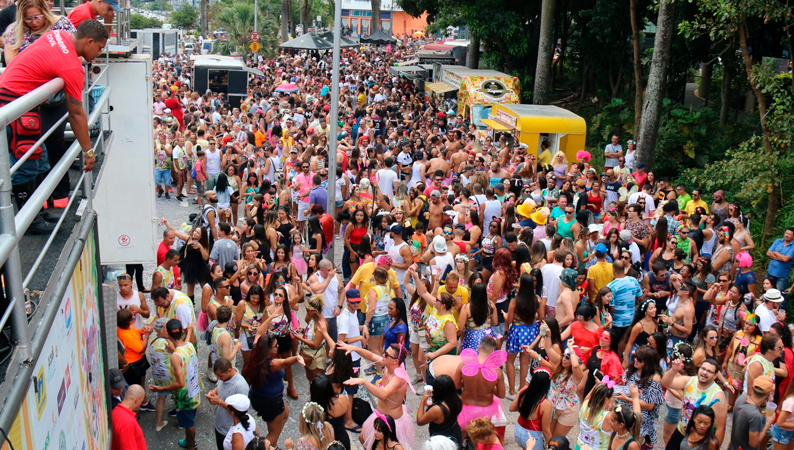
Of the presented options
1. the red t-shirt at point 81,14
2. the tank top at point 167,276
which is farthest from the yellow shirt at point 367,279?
the red t-shirt at point 81,14

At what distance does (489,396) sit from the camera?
22.5 ft

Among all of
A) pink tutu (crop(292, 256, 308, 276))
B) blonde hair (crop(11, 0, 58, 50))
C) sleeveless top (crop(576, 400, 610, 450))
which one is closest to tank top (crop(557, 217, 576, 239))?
pink tutu (crop(292, 256, 308, 276))

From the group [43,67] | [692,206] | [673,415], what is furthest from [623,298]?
[43,67]

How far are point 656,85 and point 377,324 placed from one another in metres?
11.3

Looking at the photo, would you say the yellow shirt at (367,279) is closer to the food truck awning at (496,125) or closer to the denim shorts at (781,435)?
the denim shorts at (781,435)

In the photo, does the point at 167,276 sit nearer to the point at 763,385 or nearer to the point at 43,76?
the point at 43,76

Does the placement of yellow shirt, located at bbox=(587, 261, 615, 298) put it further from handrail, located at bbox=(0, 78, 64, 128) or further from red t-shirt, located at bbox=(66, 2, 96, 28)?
handrail, located at bbox=(0, 78, 64, 128)

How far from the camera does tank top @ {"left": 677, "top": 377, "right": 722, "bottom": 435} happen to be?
664cm

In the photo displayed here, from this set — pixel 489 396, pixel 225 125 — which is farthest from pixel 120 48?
pixel 225 125

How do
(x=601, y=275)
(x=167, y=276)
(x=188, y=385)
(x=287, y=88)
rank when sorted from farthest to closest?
(x=287, y=88)
(x=601, y=275)
(x=167, y=276)
(x=188, y=385)

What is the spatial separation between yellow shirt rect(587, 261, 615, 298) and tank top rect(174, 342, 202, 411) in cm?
489

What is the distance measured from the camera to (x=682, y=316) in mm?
8586

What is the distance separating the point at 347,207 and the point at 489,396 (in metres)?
6.20

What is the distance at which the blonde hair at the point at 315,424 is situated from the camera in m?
5.77
